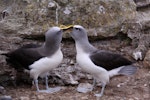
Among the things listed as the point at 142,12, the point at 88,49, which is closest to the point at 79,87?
the point at 88,49

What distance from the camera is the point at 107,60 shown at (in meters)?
4.93

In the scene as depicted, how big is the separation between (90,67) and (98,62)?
0.12 meters

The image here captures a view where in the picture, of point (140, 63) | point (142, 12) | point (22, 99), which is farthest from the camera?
point (142, 12)

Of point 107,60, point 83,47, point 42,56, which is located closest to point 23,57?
point 42,56

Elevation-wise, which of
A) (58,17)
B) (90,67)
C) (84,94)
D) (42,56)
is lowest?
(84,94)

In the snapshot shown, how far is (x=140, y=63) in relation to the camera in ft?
18.9

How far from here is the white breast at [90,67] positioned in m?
4.84

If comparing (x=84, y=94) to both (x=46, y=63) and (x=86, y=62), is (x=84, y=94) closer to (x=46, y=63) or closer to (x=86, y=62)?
(x=86, y=62)

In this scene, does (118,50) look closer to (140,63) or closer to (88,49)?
(140,63)

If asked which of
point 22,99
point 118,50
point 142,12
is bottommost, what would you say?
point 22,99

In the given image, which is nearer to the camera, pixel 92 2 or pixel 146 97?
pixel 146 97

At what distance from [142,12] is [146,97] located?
7.65 feet

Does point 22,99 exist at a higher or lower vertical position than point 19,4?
lower

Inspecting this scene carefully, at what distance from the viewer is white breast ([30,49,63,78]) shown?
4.89 meters
